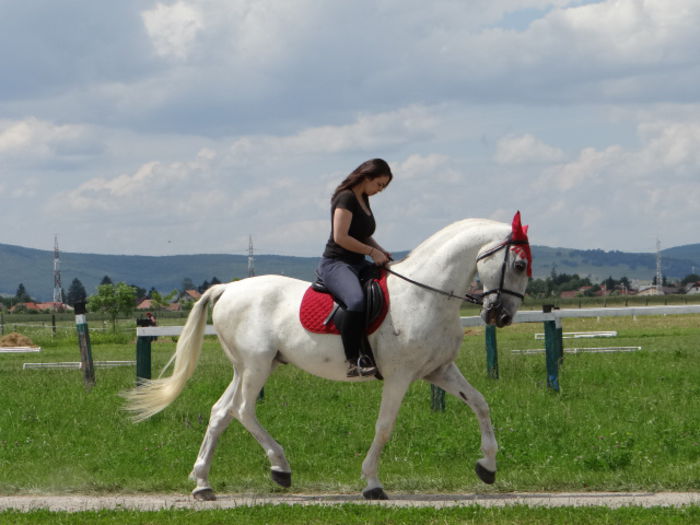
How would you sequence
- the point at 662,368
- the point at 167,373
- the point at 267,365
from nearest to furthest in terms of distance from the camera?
the point at 267,365, the point at 662,368, the point at 167,373

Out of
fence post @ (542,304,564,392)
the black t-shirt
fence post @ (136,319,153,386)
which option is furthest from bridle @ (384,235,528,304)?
fence post @ (136,319,153,386)

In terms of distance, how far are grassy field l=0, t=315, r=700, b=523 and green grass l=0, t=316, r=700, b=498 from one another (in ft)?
0.06

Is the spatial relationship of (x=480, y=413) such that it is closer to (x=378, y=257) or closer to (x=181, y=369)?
(x=378, y=257)

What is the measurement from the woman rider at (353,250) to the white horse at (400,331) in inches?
6.8

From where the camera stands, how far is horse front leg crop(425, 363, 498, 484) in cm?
889

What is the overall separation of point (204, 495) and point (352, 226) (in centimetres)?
270

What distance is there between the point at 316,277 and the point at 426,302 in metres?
1.04

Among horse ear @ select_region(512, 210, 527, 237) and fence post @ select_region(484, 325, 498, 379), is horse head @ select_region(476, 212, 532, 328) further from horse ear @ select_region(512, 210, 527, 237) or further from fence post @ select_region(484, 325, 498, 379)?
fence post @ select_region(484, 325, 498, 379)

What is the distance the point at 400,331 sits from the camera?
8.74m

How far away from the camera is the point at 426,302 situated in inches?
345

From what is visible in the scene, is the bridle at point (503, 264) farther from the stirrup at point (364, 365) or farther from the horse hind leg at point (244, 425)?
the horse hind leg at point (244, 425)

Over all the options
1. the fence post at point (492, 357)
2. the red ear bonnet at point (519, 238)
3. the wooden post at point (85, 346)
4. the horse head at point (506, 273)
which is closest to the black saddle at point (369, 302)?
the horse head at point (506, 273)

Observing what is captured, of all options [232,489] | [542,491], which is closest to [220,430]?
[232,489]

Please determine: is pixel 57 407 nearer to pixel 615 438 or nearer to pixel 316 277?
pixel 316 277
